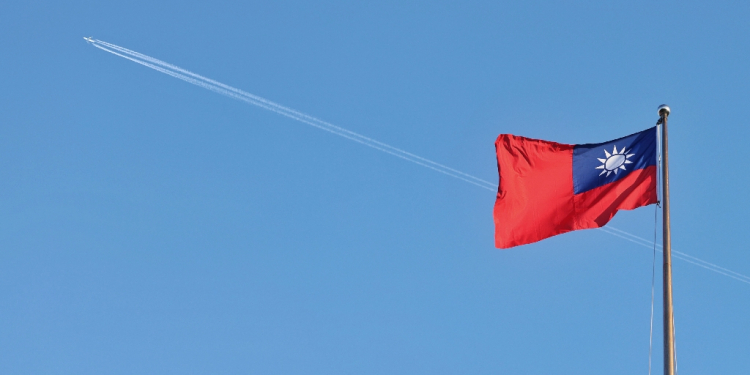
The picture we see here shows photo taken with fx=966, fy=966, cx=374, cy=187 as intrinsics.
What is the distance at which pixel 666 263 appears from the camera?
77.1 feet

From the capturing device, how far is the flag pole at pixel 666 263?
70.5ft

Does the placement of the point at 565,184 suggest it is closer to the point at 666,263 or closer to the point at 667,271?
the point at 666,263

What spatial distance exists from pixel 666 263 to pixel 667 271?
22cm

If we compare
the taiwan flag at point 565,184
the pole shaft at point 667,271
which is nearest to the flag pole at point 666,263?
the pole shaft at point 667,271

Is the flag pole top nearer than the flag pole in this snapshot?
No

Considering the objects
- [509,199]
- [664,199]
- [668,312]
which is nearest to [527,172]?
[509,199]

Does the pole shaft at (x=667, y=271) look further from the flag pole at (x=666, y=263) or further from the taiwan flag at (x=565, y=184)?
the taiwan flag at (x=565, y=184)

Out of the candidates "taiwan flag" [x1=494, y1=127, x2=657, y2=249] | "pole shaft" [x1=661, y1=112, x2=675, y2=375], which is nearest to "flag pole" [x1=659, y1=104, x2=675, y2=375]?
"pole shaft" [x1=661, y1=112, x2=675, y2=375]

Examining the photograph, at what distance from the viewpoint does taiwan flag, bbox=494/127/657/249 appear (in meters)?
28.9

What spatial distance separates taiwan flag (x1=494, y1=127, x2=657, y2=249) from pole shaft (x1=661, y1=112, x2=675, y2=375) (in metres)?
1.67

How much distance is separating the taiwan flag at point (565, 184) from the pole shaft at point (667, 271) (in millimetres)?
1666

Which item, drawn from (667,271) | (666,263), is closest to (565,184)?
(666,263)

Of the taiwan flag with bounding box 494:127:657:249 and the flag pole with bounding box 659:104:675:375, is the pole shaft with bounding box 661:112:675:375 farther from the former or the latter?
the taiwan flag with bounding box 494:127:657:249

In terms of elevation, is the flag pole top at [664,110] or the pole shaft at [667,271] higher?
the flag pole top at [664,110]
